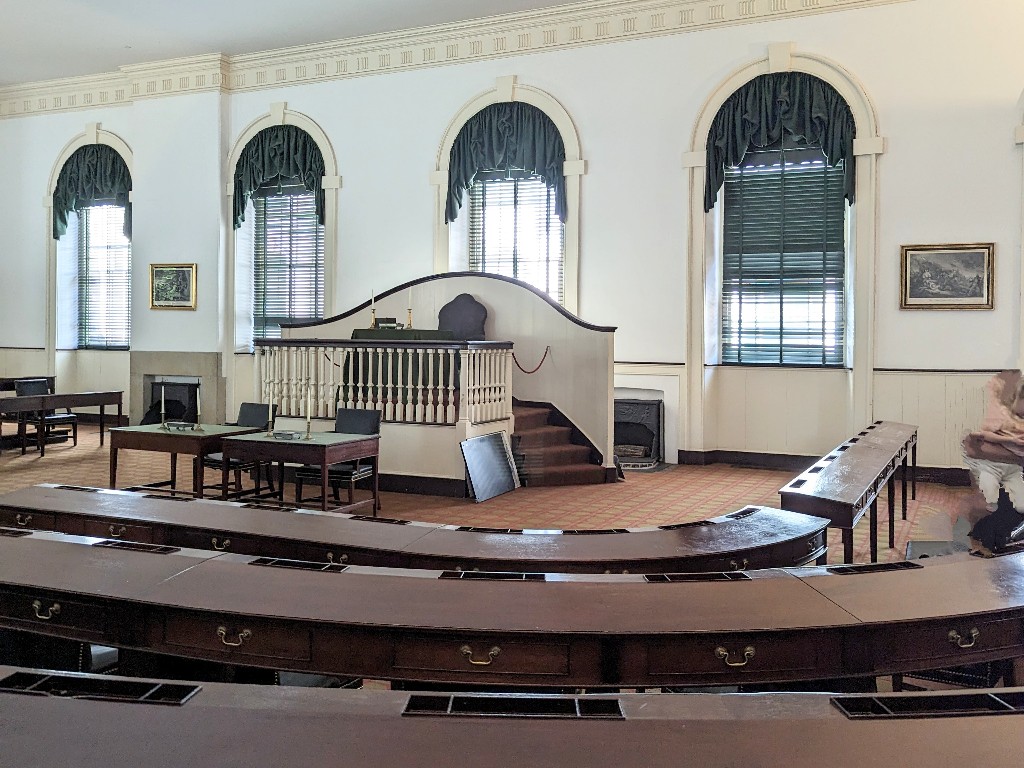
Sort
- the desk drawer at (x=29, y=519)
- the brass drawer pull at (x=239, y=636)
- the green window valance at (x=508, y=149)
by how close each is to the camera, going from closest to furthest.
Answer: the brass drawer pull at (x=239, y=636) → the desk drawer at (x=29, y=519) → the green window valance at (x=508, y=149)

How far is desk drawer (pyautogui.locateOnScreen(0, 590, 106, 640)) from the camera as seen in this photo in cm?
244

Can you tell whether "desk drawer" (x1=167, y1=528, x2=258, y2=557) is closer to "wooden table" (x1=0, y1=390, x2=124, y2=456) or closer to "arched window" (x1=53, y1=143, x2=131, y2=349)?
"wooden table" (x1=0, y1=390, x2=124, y2=456)

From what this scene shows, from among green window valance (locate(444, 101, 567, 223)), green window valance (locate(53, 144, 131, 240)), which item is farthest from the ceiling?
green window valance (locate(53, 144, 131, 240))

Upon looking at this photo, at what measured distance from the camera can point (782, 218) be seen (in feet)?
31.3

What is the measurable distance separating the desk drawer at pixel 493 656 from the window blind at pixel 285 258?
10202 mm

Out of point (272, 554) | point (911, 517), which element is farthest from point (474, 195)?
point (272, 554)

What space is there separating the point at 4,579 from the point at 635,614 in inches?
69.0

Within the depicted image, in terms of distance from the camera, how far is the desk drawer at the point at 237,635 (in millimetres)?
2250

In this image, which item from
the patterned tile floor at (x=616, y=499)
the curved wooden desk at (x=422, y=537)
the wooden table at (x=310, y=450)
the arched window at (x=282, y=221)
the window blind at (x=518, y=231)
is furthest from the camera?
the arched window at (x=282, y=221)

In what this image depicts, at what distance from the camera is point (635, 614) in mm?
2264

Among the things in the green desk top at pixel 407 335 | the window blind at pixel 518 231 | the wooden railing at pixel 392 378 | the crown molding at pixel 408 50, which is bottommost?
the wooden railing at pixel 392 378

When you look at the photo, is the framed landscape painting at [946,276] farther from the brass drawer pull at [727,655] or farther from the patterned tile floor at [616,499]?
the brass drawer pull at [727,655]

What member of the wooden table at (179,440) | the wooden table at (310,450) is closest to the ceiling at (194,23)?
the wooden table at (179,440)

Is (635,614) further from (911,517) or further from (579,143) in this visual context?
(579,143)
